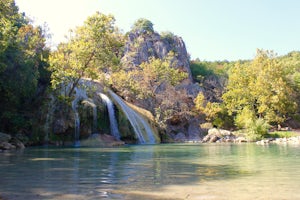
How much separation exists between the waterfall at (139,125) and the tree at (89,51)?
470 centimetres

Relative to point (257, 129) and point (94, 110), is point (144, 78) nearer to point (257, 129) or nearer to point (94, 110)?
point (257, 129)

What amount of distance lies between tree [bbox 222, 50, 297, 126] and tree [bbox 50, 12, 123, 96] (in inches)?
803

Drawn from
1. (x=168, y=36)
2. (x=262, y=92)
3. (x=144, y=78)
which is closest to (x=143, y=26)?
(x=168, y=36)

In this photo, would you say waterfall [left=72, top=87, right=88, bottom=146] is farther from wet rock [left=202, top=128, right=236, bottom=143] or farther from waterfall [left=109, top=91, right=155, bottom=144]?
wet rock [left=202, top=128, right=236, bottom=143]

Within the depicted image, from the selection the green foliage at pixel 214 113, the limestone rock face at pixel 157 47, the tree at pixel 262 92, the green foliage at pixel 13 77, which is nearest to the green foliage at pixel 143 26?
the limestone rock face at pixel 157 47

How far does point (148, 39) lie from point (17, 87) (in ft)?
125

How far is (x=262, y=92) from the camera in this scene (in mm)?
41875

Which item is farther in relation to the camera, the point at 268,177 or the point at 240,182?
the point at 268,177

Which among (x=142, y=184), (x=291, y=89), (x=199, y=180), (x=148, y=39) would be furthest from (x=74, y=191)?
(x=148, y=39)

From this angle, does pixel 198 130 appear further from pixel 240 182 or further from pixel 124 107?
pixel 240 182

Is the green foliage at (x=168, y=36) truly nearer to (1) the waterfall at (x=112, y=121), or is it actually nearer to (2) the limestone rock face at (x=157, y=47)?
(2) the limestone rock face at (x=157, y=47)

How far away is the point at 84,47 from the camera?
81.7 feet

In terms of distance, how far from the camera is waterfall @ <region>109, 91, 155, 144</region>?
28.3 metres

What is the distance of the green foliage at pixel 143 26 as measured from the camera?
59188 mm
